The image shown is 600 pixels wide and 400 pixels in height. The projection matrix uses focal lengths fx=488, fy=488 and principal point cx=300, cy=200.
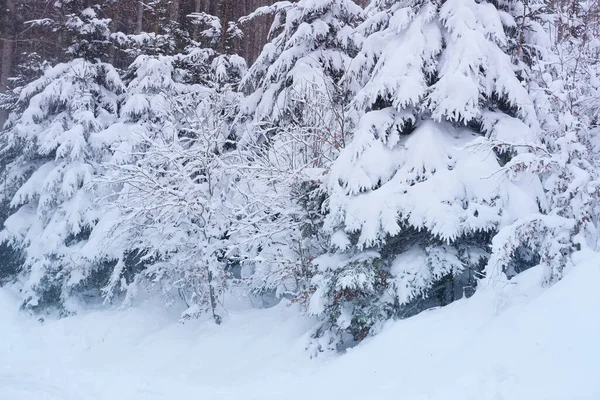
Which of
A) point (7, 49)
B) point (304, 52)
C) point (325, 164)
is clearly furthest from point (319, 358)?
point (7, 49)

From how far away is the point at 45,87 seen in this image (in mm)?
14711

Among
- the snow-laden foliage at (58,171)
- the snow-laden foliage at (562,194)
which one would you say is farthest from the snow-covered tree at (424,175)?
the snow-laden foliage at (58,171)

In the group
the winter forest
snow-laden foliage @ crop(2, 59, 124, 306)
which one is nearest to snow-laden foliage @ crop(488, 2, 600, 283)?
the winter forest

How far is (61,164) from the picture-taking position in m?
13.8

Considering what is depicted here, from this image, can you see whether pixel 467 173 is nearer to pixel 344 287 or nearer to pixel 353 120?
pixel 344 287

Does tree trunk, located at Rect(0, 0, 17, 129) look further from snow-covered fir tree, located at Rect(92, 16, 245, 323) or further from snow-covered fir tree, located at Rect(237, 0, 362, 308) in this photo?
snow-covered fir tree, located at Rect(237, 0, 362, 308)

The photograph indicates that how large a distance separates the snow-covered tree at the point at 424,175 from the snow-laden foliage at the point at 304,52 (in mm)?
3476

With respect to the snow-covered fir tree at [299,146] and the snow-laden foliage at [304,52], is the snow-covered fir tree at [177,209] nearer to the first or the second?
the snow-covered fir tree at [299,146]

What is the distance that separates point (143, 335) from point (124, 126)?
19.2 ft

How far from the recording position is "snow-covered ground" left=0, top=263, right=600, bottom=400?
4.80m

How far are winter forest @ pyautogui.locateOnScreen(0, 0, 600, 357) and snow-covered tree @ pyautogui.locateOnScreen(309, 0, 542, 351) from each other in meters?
0.03

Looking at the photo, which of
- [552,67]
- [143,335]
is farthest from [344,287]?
[143,335]

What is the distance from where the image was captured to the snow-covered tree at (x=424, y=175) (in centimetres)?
714

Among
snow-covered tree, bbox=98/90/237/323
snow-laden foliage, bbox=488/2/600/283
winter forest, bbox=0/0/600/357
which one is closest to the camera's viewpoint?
snow-laden foliage, bbox=488/2/600/283
